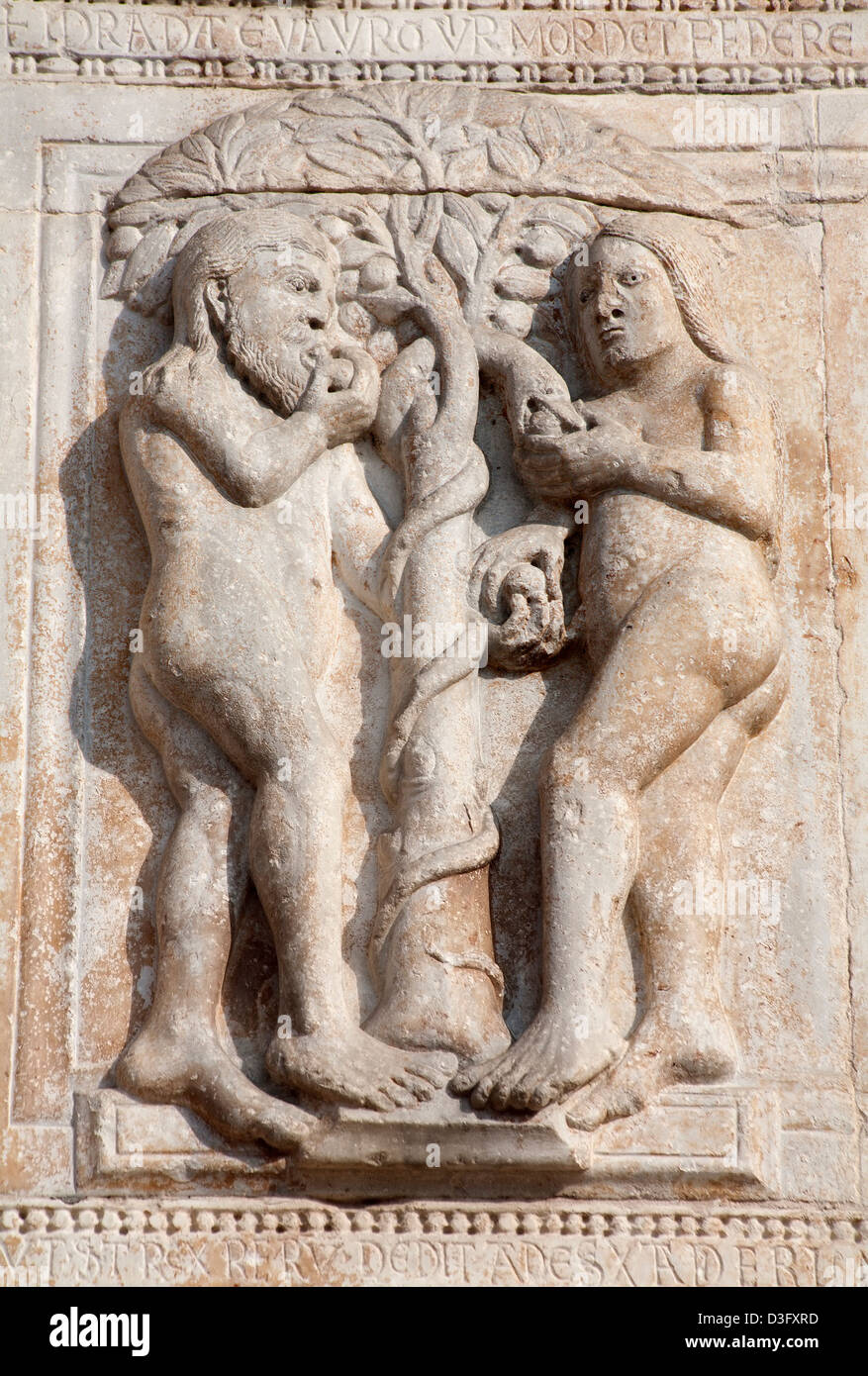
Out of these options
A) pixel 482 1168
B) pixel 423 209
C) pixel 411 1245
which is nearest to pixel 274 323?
pixel 423 209

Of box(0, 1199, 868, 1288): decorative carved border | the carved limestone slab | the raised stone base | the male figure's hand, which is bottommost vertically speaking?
box(0, 1199, 868, 1288): decorative carved border

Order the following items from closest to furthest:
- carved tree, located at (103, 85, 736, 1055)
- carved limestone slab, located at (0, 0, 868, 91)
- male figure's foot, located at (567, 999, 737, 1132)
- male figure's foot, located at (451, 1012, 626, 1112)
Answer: male figure's foot, located at (451, 1012, 626, 1112) < male figure's foot, located at (567, 999, 737, 1132) < carved tree, located at (103, 85, 736, 1055) < carved limestone slab, located at (0, 0, 868, 91)

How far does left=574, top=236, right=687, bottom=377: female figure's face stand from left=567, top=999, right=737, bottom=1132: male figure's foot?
2.33 m

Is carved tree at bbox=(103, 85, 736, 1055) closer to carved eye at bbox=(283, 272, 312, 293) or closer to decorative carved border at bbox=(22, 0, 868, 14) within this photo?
carved eye at bbox=(283, 272, 312, 293)

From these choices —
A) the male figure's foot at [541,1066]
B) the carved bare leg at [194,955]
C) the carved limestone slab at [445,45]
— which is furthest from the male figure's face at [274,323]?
the male figure's foot at [541,1066]

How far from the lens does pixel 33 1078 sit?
6.28 meters

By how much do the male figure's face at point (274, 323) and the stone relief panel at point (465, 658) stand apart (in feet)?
0.05

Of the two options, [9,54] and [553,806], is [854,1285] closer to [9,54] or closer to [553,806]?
[553,806]

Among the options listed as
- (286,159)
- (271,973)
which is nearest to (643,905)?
(271,973)

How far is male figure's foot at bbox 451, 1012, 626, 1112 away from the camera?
19.5 ft

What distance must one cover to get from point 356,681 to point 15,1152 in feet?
6.37

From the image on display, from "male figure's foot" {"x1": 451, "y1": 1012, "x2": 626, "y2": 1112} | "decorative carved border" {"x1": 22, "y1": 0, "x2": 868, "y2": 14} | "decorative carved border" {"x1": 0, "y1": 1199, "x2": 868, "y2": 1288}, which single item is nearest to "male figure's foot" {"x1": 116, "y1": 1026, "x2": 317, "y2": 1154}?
"decorative carved border" {"x1": 0, "y1": 1199, "x2": 868, "y2": 1288}

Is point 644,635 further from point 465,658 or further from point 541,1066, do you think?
point 541,1066

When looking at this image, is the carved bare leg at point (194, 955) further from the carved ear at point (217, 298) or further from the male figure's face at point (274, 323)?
the carved ear at point (217, 298)
